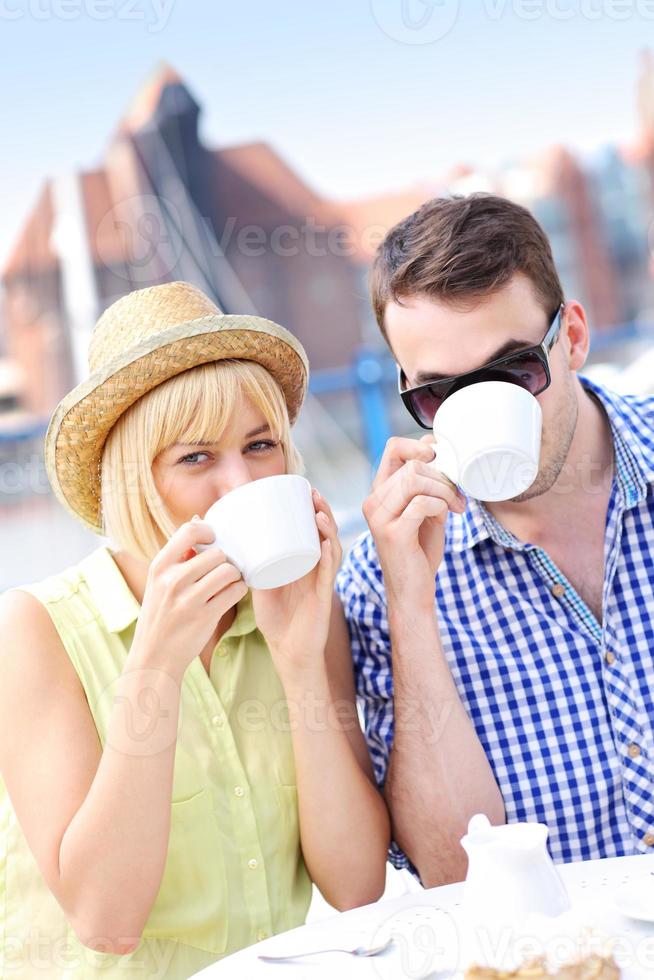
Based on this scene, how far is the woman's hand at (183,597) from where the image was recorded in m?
1.24

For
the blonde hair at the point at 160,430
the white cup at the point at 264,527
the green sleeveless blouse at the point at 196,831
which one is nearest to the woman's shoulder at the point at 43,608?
the green sleeveless blouse at the point at 196,831

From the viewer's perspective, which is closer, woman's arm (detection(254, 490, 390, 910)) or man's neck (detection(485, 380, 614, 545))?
woman's arm (detection(254, 490, 390, 910))

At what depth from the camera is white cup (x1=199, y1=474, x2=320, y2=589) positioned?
4.01 feet

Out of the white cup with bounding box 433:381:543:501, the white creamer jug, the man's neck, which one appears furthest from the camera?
the man's neck

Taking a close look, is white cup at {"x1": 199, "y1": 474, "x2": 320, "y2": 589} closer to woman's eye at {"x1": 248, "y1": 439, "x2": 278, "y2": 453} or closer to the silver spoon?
woman's eye at {"x1": 248, "y1": 439, "x2": 278, "y2": 453}

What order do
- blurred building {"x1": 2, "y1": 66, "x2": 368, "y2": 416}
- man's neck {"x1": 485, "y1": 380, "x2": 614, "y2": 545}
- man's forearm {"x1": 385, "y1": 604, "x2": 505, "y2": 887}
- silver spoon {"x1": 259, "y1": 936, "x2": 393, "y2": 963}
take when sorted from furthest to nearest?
blurred building {"x1": 2, "y1": 66, "x2": 368, "y2": 416}
man's neck {"x1": 485, "y1": 380, "x2": 614, "y2": 545}
man's forearm {"x1": 385, "y1": 604, "x2": 505, "y2": 887}
silver spoon {"x1": 259, "y1": 936, "x2": 393, "y2": 963}

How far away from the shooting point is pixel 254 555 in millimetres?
1232

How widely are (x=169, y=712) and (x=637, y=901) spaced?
60cm

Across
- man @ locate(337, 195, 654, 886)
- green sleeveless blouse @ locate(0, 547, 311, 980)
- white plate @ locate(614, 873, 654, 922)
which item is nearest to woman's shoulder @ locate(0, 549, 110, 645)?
green sleeveless blouse @ locate(0, 547, 311, 980)

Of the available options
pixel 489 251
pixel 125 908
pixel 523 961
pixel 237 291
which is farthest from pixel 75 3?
pixel 237 291

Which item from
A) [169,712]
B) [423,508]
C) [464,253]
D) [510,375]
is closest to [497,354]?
[510,375]

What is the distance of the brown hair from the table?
0.87 meters

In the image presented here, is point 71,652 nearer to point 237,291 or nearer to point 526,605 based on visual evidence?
point 526,605

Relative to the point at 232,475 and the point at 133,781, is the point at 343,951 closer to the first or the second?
the point at 133,781
